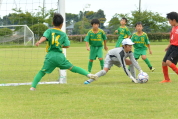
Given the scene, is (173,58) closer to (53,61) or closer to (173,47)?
(173,47)

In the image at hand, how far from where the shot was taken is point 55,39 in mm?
7887

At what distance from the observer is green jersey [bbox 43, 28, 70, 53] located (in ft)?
25.8

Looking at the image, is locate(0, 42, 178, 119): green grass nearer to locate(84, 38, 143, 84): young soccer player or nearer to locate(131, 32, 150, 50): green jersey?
locate(84, 38, 143, 84): young soccer player

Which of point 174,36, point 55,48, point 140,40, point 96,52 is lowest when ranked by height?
point 96,52

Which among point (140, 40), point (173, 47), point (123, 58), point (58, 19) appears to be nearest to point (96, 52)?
point (140, 40)

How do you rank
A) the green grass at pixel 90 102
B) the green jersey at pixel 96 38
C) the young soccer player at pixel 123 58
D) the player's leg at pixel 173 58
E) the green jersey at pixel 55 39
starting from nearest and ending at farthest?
the green grass at pixel 90 102 < the green jersey at pixel 55 39 < the young soccer player at pixel 123 58 < the player's leg at pixel 173 58 < the green jersey at pixel 96 38

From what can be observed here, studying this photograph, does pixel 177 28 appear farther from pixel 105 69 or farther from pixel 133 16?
pixel 133 16

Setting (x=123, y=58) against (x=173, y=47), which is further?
(x=173, y=47)

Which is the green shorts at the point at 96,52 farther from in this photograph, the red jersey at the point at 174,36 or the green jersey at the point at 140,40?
the red jersey at the point at 174,36

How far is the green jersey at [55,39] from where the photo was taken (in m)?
7.86

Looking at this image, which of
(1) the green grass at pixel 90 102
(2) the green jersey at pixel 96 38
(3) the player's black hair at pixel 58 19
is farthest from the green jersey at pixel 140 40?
(3) the player's black hair at pixel 58 19

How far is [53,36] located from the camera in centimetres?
788

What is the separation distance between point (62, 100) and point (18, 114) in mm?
1274

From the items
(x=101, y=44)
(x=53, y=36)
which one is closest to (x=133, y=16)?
(x=101, y=44)
